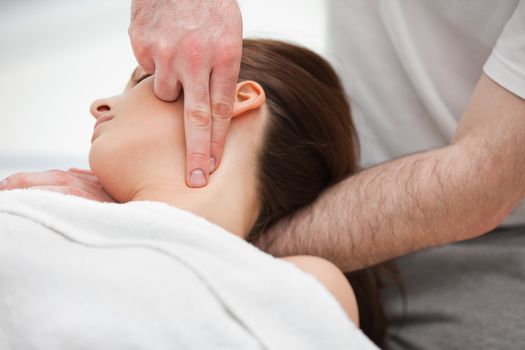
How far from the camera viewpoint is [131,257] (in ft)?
2.95

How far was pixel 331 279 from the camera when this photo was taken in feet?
3.24

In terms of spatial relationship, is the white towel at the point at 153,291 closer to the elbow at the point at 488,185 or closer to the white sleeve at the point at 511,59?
the elbow at the point at 488,185

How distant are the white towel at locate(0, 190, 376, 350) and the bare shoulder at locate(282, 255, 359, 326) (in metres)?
0.08

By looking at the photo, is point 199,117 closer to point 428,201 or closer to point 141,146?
point 141,146

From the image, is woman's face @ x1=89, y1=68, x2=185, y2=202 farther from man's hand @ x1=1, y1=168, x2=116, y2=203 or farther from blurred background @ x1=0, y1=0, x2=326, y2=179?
blurred background @ x1=0, y1=0, x2=326, y2=179

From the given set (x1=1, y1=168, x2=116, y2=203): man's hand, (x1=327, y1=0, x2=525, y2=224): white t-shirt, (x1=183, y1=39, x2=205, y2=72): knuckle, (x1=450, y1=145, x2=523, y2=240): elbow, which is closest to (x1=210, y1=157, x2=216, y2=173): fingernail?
(x1=183, y1=39, x2=205, y2=72): knuckle

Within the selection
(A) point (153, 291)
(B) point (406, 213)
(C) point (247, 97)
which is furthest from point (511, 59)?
(A) point (153, 291)

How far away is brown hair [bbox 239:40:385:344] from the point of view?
1.24 metres

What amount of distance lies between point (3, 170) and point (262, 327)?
133 cm

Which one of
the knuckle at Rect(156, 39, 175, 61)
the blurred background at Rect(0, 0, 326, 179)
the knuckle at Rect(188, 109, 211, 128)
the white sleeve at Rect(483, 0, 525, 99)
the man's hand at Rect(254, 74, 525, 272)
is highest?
the white sleeve at Rect(483, 0, 525, 99)

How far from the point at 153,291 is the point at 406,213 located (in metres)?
0.60

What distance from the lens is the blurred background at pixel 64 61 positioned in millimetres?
1977

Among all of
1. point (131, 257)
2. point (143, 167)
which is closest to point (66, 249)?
point (131, 257)

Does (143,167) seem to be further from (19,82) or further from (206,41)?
(19,82)
